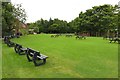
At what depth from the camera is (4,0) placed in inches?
1580

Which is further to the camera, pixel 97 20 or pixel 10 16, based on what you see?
pixel 97 20

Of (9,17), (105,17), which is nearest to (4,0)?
(9,17)

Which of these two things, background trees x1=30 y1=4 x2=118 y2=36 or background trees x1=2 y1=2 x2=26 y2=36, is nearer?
background trees x1=2 y1=2 x2=26 y2=36

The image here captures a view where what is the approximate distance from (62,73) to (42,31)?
91008 millimetres

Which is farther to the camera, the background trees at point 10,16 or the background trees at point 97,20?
the background trees at point 97,20

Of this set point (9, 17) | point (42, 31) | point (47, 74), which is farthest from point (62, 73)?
point (42, 31)

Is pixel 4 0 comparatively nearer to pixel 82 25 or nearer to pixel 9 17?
pixel 9 17

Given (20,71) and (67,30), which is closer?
(20,71)

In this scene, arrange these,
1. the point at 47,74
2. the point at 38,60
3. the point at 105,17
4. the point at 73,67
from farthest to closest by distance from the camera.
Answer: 1. the point at 105,17
2. the point at 38,60
3. the point at 73,67
4. the point at 47,74

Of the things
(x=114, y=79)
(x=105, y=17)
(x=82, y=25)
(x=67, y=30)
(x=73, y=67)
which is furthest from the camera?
(x=67, y=30)

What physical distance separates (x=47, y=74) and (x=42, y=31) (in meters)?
91.1

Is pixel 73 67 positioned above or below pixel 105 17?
below

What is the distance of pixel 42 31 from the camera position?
325 ft

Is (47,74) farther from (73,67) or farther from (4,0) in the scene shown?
(4,0)
